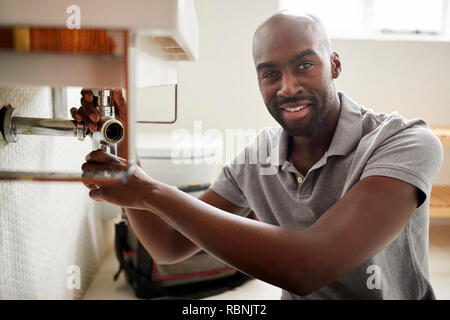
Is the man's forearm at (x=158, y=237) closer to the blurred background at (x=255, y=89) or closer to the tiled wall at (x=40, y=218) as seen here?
the tiled wall at (x=40, y=218)

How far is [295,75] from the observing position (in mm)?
575

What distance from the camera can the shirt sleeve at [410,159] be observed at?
0.47 m

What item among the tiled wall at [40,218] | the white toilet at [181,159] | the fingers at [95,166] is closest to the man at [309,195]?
the fingers at [95,166]

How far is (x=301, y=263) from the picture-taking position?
41cm

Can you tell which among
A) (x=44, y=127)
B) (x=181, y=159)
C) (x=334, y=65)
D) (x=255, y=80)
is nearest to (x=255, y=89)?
(x=255, y=80)

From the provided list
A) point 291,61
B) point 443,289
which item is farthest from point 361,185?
point 443,289

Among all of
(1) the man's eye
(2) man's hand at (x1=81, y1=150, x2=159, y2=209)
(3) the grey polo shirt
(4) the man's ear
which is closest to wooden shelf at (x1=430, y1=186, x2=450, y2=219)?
(3) the grey polo shirt

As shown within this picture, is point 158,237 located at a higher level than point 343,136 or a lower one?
lower

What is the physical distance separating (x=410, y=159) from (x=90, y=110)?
460 millimetres

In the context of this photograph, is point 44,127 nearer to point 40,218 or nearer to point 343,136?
point 40,218

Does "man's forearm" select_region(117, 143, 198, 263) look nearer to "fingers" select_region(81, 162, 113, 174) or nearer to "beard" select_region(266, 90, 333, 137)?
"fingers" select_region(81, 162, 113, 174)

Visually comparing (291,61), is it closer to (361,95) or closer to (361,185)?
(361,185)

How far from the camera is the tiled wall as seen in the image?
56 centimetres
